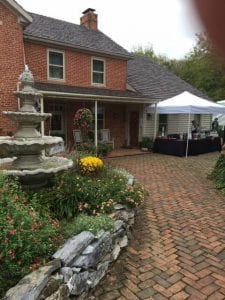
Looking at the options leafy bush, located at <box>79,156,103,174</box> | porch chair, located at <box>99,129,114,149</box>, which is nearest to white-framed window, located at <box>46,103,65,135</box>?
porch chair, located at <box>99,129,114,149</box>

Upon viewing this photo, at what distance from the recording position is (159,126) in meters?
18.5

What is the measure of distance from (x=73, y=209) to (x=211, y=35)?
459 centimetres

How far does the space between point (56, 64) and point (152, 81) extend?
312 inches

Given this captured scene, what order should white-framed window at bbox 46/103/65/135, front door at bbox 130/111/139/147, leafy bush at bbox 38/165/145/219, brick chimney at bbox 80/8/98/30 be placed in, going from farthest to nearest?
brick chimney at bbox 80/8/98/30 < front door at bbox 130/111/139/147 < white-framed window at bbox 46/103/65/135 < leafy bush at bbox 38/165/145/219

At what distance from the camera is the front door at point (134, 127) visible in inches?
669

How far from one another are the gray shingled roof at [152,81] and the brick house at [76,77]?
0.10 meters

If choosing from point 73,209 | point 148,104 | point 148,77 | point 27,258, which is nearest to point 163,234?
→ point 73,209

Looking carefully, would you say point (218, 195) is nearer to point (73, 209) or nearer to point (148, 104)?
point (73, 209)

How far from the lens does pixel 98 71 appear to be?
51.0ft

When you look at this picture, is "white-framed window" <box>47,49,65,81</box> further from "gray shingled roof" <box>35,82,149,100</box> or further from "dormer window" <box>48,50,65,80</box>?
"gray shingled roof" <box>35,82,149,100</box>

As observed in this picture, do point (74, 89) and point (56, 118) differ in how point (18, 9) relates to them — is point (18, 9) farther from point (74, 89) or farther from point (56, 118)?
point (56, 118)

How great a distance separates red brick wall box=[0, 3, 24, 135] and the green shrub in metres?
7.94

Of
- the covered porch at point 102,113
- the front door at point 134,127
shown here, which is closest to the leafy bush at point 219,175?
the covered porch at point 102,113

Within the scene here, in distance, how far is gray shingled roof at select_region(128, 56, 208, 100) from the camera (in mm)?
17625
